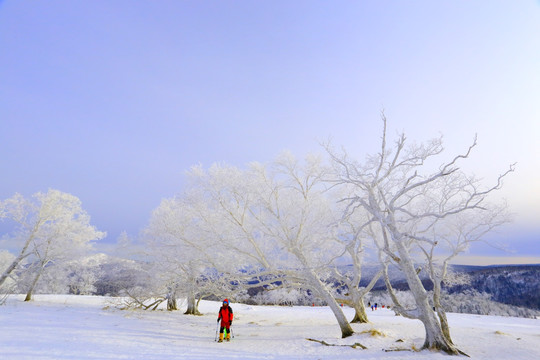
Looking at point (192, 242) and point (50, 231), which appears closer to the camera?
point (192, 242)

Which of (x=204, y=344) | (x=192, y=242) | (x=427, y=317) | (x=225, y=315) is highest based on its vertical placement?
(x=192, y=242)

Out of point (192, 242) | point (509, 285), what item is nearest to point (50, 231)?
point (192, 242)

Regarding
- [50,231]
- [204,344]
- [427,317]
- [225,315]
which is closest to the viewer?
[427,317]

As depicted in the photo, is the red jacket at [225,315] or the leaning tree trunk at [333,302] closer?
the red jacket at [225,315]

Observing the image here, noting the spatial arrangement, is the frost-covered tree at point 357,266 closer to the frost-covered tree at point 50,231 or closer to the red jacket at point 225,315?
→ the red jacket at point 225,315

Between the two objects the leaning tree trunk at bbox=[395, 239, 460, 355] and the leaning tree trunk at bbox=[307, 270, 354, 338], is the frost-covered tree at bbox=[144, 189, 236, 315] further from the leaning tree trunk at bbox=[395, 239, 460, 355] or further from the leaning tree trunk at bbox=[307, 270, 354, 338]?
the leaning tree trunk at bbox=[395, 239, 460, 355]

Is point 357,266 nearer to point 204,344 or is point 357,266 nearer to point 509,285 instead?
point 204,344

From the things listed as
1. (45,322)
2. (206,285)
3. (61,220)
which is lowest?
(45,322)

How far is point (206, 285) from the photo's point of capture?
1490 cm

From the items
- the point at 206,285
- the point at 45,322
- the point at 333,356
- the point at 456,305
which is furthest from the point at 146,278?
the point at 456,305

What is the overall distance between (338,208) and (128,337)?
10.8 meters

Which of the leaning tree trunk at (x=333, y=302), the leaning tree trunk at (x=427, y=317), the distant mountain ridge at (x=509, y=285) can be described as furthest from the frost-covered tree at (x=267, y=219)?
the distant mountain ridge at (x=509, y=285)

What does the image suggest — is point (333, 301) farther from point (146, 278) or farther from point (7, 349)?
point (146, 278)

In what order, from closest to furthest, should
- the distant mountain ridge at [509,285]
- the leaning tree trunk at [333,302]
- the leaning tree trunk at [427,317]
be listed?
the leaning tree trunk at [427,317] → the leaning tree trunk at [333,302] → the distant mountain ridge at [509,285]
